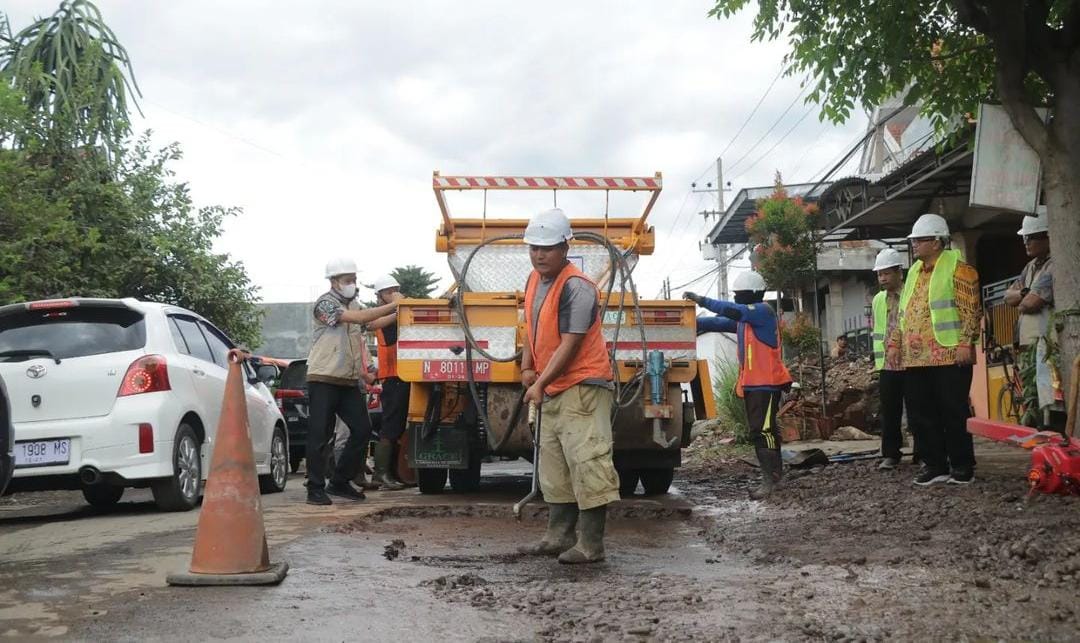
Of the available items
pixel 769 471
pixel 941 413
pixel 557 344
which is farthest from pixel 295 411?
pixel 557 344

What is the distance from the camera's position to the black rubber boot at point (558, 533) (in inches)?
255

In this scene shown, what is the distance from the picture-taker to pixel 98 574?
5566 mm

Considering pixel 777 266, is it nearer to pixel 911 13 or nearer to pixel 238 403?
pixel 911 13

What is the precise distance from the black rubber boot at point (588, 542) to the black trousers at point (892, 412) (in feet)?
15.5

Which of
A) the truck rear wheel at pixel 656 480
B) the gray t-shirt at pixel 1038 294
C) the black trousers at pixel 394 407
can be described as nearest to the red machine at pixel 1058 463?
the gray t-shirt at pixel 1038 294

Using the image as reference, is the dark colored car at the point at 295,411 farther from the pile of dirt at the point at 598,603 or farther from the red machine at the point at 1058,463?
the pile of dirt at the point at 598,603

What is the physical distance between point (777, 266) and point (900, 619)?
22.0 metres

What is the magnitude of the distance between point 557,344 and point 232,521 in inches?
75.7

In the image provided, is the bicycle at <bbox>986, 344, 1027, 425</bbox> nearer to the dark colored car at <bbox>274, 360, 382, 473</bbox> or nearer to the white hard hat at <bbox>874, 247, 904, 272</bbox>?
the white hard hat at <bbox>874, 247, 904, 272</bbox>

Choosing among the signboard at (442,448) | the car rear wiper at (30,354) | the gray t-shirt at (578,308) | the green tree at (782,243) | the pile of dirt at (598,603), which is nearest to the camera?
the pile of dirt at (598,603)

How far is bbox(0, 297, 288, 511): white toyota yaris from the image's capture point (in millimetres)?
8438

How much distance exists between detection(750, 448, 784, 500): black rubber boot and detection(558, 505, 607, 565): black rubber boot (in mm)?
3923

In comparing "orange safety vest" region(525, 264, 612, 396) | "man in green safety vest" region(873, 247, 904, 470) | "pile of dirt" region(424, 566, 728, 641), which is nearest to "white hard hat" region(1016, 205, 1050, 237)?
"man in green safety vest" region(873, 247, 904, 470)

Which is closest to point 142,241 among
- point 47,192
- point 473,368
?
point 47,192
